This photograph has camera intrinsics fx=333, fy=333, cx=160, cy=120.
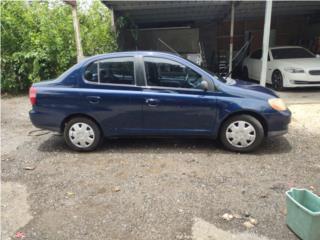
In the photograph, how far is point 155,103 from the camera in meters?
5.04

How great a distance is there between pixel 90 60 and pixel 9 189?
2230mm

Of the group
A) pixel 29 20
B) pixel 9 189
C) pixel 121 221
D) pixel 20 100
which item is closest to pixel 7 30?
pixel 29 20

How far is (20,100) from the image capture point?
1006 cm

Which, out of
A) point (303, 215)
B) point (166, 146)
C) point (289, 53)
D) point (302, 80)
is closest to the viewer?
point (303, 215)

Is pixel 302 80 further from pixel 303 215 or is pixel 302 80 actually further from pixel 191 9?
pixel 303 215

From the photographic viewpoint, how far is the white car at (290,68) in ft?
30.8

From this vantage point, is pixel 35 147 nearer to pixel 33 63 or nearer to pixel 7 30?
pixel 33 63

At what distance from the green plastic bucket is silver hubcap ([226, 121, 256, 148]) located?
5.99ft

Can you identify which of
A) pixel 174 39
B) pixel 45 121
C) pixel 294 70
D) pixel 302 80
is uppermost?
pixel 174 39

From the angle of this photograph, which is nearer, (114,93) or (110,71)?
(114,93)

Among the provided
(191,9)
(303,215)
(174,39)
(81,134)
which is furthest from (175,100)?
(191,9)

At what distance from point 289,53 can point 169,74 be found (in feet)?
24.4

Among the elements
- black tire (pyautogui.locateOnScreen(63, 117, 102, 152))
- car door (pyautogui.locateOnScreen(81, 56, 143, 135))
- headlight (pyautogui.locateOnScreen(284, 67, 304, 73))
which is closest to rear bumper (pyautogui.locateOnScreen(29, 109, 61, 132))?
black tire (pyautogui.locateOnScreen(63, 117, 102, 152))

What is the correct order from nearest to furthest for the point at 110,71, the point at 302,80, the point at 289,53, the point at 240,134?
the point at 240,134
the point at 110,71
the point at 302,80
the point at 289,53
